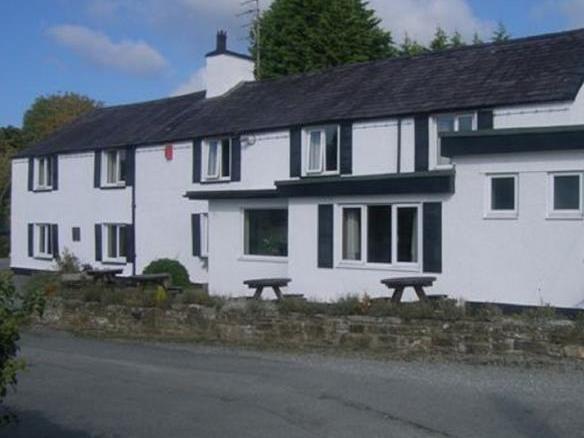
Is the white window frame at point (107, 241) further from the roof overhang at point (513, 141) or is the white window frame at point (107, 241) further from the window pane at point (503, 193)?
the window pane at point (503, 193)

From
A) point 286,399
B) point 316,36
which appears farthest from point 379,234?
point 316,36

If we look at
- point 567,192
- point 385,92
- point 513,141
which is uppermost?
point 385,92

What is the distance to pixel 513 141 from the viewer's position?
18266 mm

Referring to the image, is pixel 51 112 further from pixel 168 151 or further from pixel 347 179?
pixel 347 179

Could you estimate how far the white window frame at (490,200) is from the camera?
1836 cm

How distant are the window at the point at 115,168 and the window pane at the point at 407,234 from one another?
1621 cm

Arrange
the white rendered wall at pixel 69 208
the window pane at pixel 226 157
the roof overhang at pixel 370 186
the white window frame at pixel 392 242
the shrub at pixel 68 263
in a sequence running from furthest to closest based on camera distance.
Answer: the white rendered wall at pixel 69 208 → the shrub at pixel 68 263 → the window pane at pixel 226 157 → the white window frame at pixel 392 242 → the roof overhang at pixel 370 186

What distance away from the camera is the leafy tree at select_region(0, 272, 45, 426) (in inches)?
245

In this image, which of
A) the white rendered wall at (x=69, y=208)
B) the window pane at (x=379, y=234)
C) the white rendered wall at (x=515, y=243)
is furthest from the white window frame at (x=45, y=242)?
the white rendered wall at (x=515, y=243)

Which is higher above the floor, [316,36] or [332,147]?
[316,36]

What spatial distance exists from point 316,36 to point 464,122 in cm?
2632

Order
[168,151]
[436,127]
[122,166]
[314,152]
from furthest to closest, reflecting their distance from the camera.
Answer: [122,166] < [168,151] < [314,152] < [436,127]

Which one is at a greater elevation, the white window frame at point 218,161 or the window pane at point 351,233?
the white window frame at point 218,161

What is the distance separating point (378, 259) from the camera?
2105cm
